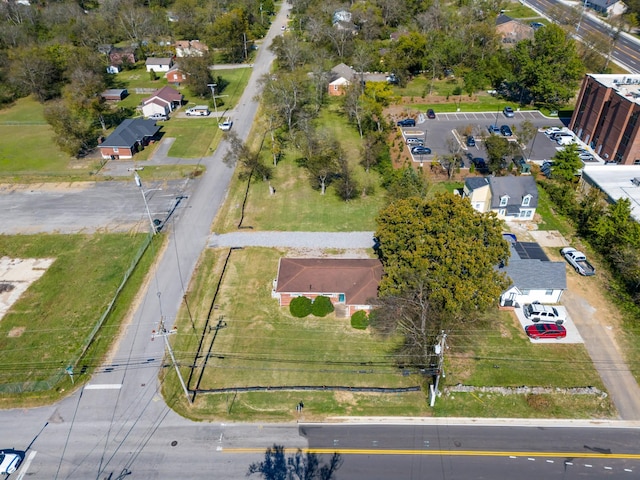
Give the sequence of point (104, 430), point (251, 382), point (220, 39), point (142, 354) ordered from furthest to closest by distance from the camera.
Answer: point (220, 39)
point (142, 354)
point (251, 382)
point (104, 430)

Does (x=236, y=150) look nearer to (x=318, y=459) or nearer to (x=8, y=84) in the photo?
(x=318, y=459)

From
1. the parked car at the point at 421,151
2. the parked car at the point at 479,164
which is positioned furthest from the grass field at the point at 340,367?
the parked car at the point at 421,151

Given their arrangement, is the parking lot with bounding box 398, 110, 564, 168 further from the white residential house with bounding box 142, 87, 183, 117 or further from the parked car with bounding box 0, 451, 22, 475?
the parked car with bounding box 0, 451, 22, 475

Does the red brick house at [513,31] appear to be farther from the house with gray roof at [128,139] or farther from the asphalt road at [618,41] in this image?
the house with gray roof at [128,139]

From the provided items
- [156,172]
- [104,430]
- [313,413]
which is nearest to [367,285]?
[313,413]

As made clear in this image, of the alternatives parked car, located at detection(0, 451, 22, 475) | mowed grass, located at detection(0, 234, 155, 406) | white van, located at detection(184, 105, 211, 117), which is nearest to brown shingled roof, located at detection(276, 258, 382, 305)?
mowed grass, located at detection(0, 234, 155, 406)

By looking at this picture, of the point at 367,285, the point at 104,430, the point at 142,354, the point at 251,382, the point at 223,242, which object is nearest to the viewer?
the point at 104,430
